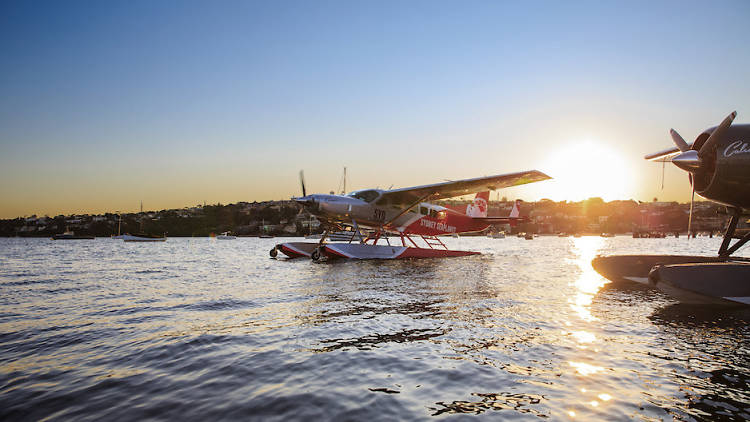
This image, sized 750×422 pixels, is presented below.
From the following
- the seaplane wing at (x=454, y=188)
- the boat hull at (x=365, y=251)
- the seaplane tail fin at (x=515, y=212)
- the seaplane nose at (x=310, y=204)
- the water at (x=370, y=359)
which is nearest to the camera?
the water at (x=370, y=359)

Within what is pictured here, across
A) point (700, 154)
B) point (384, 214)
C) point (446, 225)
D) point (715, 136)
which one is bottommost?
point (446, 225)

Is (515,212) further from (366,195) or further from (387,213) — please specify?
(366,195)

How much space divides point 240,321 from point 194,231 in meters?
136

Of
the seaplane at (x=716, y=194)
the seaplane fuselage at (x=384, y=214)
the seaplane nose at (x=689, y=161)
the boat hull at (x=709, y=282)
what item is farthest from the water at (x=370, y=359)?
the seaplane fuselage at (x=384, y=214)

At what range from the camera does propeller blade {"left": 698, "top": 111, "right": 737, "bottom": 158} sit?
7380mm

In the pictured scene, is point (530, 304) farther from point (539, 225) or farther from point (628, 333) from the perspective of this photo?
point (539, 225)

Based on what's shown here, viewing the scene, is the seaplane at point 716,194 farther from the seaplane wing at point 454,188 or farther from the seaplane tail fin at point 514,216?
the seaplane tail fin at point 514,216

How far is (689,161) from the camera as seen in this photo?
305 inches

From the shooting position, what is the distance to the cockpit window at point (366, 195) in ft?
63.8

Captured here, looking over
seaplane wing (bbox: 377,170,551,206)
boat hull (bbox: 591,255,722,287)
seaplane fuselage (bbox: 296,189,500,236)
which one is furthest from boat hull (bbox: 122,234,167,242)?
boat hull (bbox: 591,255,722,287)

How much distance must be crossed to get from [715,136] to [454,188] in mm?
12624

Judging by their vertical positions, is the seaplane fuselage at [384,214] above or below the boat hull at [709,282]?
above

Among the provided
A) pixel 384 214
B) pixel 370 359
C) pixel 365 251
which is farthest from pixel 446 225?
pixel 370 359

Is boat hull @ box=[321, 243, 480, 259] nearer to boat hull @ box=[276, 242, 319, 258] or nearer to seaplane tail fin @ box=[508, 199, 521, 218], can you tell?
boat hull @ box=[276, 242, 319, 258]
